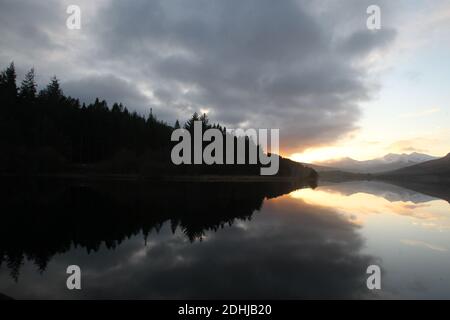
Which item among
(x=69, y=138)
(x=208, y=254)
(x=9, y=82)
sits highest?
(x=9, y=82)

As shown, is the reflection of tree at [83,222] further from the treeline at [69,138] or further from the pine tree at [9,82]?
Answer: the pine tree at [9,82]

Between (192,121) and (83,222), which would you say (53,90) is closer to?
(192,121)

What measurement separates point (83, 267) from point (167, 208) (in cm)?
2157

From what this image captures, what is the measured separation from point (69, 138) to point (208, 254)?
100430 millimetres

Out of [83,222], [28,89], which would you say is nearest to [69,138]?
[28,89]

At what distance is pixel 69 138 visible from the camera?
104m

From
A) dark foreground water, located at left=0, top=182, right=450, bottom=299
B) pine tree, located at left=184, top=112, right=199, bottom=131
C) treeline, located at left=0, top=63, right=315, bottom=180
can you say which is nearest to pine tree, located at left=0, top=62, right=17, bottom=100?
treeline, located at left=0, top=63, right=315, bottom=180

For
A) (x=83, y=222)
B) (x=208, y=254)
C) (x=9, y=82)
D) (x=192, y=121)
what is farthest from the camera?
(x=192, y=121)

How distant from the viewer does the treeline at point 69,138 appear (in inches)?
3410

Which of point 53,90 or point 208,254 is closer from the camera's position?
point 208,254

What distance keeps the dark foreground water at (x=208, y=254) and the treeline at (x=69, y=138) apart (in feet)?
195

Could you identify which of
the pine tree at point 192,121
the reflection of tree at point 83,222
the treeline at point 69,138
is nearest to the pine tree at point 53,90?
the treeline at point 69,138
